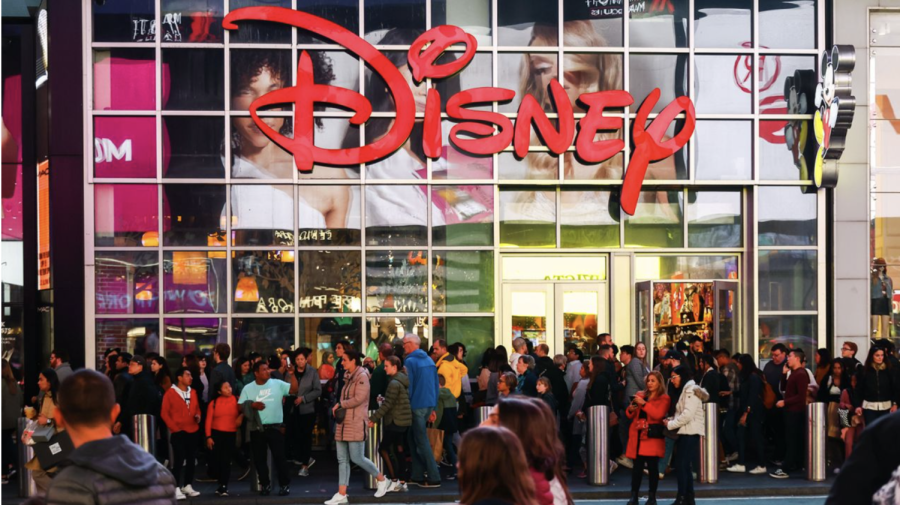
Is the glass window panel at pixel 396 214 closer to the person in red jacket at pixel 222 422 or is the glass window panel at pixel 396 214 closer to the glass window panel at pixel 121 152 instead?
the glass window panel at pixel 121 152

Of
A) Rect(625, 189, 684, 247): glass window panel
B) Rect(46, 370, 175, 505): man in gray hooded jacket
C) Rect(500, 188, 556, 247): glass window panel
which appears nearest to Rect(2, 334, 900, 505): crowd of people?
Rect(500, 188, 556, 247): glass window panel

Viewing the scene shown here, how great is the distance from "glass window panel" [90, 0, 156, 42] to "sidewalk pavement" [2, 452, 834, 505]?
28.5ft

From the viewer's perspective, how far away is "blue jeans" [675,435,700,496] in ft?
41.3

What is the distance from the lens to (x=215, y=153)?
19938mm

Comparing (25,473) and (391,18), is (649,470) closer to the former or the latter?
(25,473)

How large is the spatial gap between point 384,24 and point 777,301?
9475 millimetres

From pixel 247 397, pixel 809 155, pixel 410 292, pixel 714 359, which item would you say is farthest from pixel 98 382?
pixel 809 155

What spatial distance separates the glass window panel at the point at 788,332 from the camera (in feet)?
68.7

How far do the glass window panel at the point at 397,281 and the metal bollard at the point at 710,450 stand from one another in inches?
271

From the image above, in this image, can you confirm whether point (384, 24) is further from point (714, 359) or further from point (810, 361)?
point (810, 361)

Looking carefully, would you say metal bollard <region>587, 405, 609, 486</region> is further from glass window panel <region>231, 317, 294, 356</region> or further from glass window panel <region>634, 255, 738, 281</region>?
glass window panel <region>231, 317, 294, 356</region>

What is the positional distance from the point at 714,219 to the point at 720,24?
12.6 feet

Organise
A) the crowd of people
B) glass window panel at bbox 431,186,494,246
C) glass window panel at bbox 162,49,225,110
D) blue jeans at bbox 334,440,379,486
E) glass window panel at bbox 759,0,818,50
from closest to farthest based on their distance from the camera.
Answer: the crowd of people → blue jeans at bbox 334,440,379,486 → glass window panel at bbox 162,49,225,110 → glass window panel at bbox 431,186,494,246 → glass window panel at bbox 759,0,818,50

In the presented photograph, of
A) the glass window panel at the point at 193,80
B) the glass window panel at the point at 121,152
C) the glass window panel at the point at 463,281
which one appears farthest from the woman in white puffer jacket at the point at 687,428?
the glass window panel at the point at 121,152
